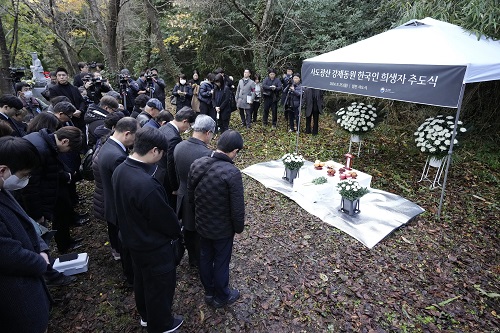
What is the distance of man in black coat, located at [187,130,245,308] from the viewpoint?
2764 mm

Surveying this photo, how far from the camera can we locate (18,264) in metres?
1.80

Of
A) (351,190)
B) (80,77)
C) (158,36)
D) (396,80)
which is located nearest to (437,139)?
(396,80)

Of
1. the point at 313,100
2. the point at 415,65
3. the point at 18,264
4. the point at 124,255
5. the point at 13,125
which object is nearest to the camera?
the point at 18,264

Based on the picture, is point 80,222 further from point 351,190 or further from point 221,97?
point 221,97

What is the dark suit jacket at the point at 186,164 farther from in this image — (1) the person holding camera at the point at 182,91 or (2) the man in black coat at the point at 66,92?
(1) the person holding camera at the point at 182,91

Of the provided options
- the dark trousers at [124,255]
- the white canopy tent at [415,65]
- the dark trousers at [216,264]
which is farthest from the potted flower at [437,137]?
the dark trousers at [124,255]

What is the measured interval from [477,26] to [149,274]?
26.5ft

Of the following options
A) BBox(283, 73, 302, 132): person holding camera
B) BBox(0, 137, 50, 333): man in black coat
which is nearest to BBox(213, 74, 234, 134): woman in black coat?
BBox(283, 73, 302, 132): person holding camera

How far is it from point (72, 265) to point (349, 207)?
13.9 ft

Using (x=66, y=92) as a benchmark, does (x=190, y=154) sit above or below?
below

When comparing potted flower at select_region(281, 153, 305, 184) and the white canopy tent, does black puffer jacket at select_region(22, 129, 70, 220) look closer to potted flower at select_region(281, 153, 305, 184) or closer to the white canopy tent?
potted flower at select_region(281, 153, 305, 184)

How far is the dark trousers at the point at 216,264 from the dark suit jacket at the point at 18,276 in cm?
142

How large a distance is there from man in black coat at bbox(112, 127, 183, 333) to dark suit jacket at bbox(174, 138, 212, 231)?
816 millimetres

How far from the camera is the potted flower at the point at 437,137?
5812 millimetres
